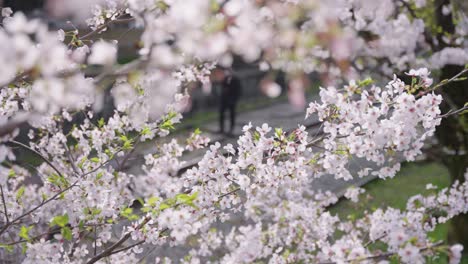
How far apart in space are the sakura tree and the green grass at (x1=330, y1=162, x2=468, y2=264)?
106 centimetres

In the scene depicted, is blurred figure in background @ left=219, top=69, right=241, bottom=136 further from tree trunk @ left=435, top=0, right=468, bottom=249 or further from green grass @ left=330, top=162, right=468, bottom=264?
tree trunk @ left=435, top=0, right=468, bottom=249

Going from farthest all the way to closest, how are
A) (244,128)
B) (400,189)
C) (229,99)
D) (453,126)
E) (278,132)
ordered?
(229,99) → (400,189) → (453,126) → (244,128) → (278,132)

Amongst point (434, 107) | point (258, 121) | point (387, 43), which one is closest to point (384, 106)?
point (434, 107)

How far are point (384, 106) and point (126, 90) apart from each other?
2.60 meters

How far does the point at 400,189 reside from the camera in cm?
1027

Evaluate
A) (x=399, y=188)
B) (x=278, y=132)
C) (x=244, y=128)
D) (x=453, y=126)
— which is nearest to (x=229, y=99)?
(x=399, y=188)

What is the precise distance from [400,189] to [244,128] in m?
7.11

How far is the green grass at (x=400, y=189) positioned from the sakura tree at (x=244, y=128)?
41.6 inches

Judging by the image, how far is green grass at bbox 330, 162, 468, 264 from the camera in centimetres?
914

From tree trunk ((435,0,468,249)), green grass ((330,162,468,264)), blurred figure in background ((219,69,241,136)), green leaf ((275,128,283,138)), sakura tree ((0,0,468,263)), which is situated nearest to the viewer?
sakura tree ((0,0,468,263))

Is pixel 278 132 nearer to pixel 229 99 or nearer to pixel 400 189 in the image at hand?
pixel 400 189

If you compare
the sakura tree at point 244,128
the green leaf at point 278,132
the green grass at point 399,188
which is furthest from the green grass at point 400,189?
the green leaf at point 278,132

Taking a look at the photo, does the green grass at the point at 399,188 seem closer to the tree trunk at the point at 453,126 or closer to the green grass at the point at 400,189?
the green grass at the point at 400,189

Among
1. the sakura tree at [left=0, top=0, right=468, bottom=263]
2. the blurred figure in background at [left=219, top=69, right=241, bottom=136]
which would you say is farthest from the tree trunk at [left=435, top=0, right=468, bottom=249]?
the blurred figure in background at [left=219, top=69, right=241, bottom=136]
